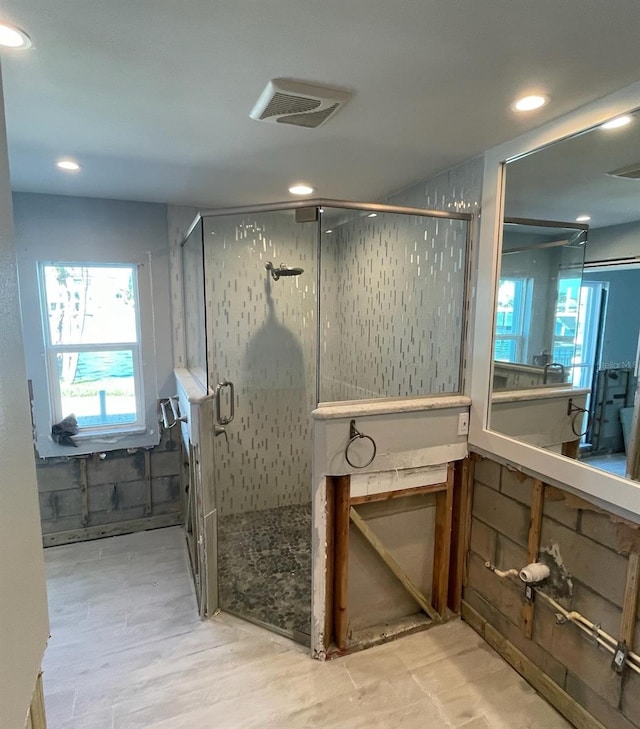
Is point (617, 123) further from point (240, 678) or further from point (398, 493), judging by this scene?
point (240, 678)

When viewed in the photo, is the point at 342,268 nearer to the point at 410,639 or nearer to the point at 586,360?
the point at 586,360

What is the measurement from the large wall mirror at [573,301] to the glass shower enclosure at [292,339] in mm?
283

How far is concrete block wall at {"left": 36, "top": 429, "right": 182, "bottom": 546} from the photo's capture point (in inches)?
122

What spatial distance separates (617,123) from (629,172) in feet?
0.64

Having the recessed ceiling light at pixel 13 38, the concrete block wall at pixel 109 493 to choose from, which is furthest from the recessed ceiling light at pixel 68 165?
the concrete block wall at pixel 109 493

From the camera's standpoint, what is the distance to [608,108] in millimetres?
1521

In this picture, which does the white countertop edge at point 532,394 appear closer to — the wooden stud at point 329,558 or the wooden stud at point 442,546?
the wooden stud at point 442,546

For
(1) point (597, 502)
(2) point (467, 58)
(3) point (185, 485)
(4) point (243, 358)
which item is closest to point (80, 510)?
(3) point (185, 485)

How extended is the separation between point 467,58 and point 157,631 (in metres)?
2.92

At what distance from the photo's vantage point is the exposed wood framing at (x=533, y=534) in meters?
1.90

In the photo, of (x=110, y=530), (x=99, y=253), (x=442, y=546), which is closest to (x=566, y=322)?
(x=442, y=546)

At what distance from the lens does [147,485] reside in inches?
130

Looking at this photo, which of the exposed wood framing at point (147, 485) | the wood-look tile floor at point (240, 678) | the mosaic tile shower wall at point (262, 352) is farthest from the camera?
the exposed wood framing at point (147, 485)

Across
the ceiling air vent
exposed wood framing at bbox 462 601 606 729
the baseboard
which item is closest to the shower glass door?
the baseboard
